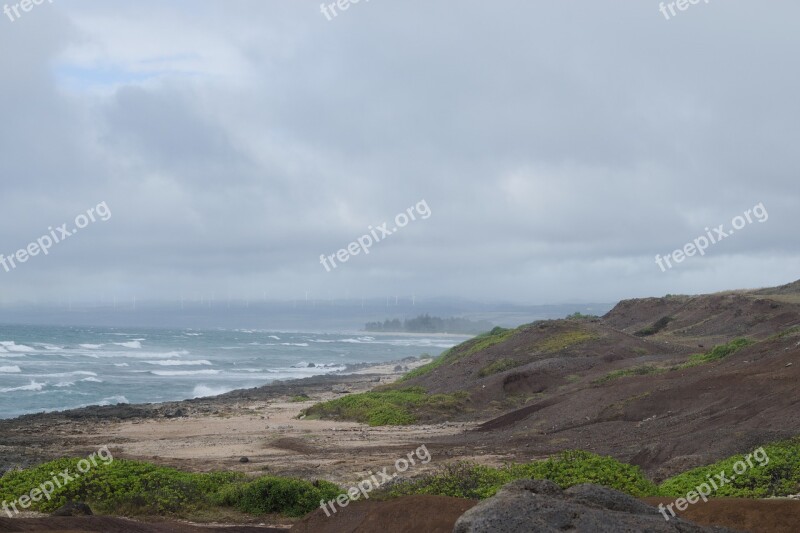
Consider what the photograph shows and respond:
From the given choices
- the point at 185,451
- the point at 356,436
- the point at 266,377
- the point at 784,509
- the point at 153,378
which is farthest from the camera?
the point at 266,377

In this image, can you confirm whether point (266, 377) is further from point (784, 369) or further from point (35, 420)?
point (784, 369)

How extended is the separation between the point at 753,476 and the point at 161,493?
10.4 metres

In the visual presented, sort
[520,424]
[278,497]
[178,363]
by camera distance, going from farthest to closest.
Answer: [178,363], [520,424], [278,497]

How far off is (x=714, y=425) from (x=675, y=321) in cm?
4261

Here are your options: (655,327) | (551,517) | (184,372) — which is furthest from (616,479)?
(184,372)

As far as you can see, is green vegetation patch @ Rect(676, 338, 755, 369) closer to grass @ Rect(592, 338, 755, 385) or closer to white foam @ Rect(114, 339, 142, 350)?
grass @ Rect(592, 338, 755, 385)

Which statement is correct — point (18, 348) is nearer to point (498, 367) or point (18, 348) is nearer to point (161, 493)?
point (498, 367)

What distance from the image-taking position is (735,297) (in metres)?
58.9

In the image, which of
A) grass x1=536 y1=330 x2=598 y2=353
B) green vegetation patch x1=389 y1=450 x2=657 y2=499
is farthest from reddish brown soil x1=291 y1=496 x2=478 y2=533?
grass x1=536 y1=330 x2=598 y2=353

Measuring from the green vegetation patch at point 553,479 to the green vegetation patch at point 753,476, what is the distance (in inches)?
28.5

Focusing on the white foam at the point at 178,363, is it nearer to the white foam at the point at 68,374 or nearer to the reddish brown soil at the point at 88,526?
the white foam at the point at 68,374

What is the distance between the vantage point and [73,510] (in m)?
12.3

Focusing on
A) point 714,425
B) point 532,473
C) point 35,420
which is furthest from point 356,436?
point 35,420

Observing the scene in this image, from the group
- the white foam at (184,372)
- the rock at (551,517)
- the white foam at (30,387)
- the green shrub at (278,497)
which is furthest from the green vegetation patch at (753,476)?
the white foam at (184,372)
